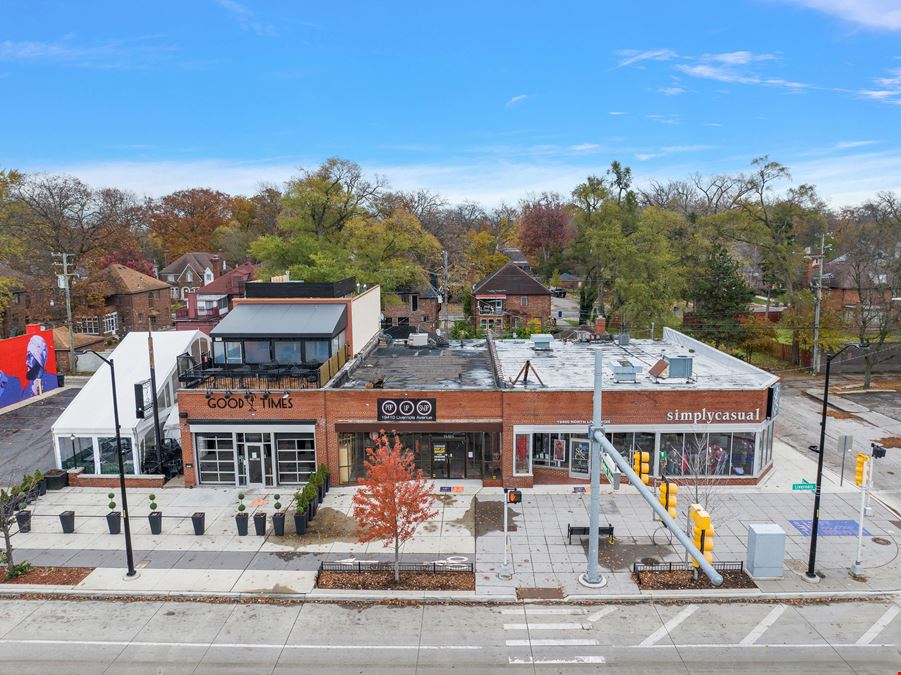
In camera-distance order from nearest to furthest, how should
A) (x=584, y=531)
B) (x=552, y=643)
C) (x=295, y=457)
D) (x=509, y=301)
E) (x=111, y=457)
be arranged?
(x=552, y=643), (x=584, y=531), (x=295, y=457), (x=111, y=457), (x=509, y=301)

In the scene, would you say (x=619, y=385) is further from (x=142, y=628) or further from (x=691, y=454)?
(x=142, y=628)

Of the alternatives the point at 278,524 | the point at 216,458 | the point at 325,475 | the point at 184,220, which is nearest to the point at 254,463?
the point at 216,458

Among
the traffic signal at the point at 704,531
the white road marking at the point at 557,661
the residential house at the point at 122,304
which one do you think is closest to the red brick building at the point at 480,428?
the traffic signal at the point at 704,531

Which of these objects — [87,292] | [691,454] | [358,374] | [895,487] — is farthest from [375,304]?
[87,292]

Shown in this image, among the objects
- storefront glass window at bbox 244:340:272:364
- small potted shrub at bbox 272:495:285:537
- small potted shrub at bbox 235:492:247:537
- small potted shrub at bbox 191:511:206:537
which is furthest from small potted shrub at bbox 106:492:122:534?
storefront glass window at bbox 244:340:272:364

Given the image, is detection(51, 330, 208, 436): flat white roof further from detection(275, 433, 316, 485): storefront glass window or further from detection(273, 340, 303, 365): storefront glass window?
detection(275, 433, 316, 485): storefront glass window

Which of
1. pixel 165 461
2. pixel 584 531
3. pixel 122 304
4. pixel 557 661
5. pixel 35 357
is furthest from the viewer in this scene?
pixel 122 304

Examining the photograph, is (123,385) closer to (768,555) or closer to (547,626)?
(547,626)

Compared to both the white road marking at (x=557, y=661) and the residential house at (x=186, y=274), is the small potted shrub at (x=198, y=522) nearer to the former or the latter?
the white road marking at (x=557, y=661)
